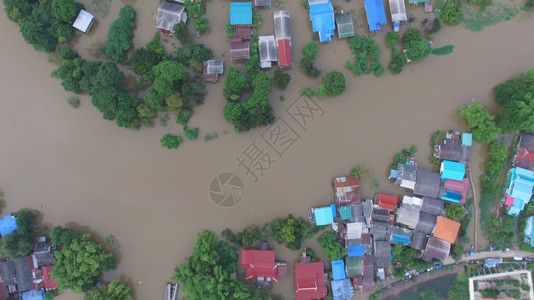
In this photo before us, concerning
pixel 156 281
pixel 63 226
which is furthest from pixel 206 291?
pixel 63 226

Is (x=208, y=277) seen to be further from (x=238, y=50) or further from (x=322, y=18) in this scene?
(x=322, y=18)

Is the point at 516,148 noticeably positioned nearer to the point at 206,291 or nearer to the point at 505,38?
the point at 505,38

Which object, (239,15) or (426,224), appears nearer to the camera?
(426,224)

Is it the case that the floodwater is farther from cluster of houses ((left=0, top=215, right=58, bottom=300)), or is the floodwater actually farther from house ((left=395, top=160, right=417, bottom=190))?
cluster of houses ((left=0, top=215, right=58, bottom=300))

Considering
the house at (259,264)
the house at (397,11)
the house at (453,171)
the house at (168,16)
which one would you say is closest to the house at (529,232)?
the house at (453,171)

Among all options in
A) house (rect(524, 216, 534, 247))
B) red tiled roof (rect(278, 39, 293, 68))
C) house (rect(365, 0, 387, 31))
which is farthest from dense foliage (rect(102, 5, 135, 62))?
house (rect(524, 216, 534, 247))

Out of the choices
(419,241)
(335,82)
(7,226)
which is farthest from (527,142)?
(7,226)
